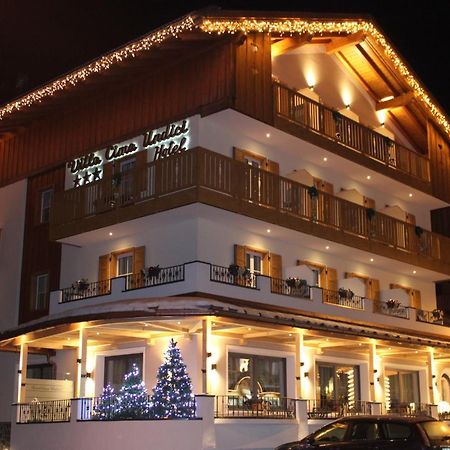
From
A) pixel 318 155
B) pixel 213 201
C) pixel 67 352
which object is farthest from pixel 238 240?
pixel 67 352

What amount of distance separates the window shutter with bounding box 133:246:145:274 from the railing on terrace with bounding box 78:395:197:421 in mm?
5134

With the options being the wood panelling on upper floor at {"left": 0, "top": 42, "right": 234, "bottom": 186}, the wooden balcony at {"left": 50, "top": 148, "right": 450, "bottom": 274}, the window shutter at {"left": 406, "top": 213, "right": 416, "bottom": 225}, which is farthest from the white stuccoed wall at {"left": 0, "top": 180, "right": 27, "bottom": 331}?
the window shutter at {"left": 406, "top": 213, "right": 416, "bottom": 225}

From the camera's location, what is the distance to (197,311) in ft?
64.6

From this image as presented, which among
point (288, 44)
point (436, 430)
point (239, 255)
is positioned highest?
point (288, 44)

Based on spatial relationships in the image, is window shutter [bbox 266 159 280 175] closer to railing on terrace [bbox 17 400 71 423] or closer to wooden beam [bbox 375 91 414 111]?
wooden beam [bbox 375 91 414 111]

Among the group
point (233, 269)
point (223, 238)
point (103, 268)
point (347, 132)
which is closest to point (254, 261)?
point (223, 238)

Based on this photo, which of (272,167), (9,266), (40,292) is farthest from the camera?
(9,266)

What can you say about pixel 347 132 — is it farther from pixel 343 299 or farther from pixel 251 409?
pixel 251 409

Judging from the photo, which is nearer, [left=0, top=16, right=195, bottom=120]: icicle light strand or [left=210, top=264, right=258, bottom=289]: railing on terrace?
[left=210, top=264, right=258, bottom=289]: railing on terrace

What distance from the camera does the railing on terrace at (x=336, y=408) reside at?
2422 centimetres

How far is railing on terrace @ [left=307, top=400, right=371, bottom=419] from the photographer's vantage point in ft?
79.5

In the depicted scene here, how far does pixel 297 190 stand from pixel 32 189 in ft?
35.2

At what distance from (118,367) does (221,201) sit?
6.82 meters

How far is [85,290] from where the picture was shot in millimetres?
25938
